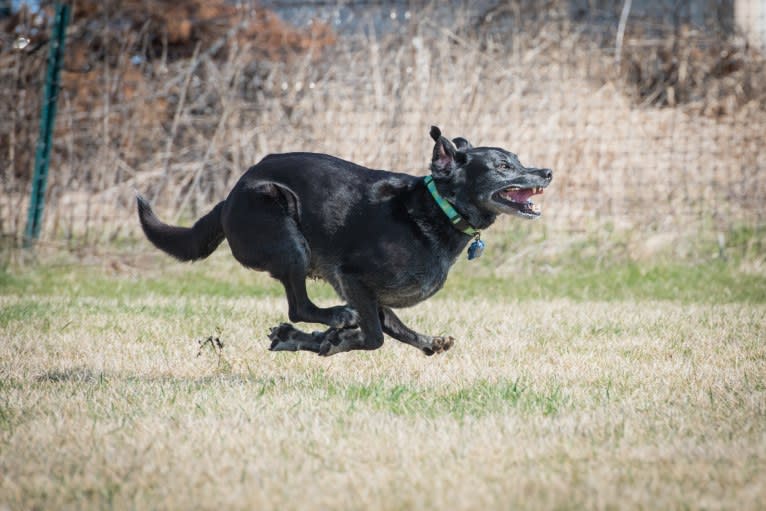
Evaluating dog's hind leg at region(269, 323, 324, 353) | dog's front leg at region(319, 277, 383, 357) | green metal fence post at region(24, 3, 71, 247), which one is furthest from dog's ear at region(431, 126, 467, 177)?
green metal fence post at region(24, 3, 71, 247)

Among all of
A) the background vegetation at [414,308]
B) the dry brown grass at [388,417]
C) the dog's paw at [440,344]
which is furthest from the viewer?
the dog's paw at [440,344]

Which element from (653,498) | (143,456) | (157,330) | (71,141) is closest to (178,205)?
(71,141)

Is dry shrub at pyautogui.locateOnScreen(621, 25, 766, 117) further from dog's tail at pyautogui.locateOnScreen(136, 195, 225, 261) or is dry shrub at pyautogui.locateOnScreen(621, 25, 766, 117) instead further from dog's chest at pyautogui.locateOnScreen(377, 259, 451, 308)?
dog's tail at pyautogui.locateOnScreen(136, 195, 225, 261)

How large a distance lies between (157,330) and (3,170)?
12.4ft

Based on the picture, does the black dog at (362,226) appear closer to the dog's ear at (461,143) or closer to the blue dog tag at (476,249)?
the blue dog tag at (476,249)

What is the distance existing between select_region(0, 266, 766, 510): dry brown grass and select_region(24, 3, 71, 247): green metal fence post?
104 inches

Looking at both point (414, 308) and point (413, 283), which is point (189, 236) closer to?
point (413, 283)

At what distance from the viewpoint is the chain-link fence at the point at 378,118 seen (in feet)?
29.7

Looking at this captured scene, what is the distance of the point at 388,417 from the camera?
3.69 metres

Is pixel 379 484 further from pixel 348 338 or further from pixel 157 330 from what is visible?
pixel 157 330

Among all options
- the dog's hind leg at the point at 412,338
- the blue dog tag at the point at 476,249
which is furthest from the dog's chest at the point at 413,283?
the dog's hind leg at the point at 412,338

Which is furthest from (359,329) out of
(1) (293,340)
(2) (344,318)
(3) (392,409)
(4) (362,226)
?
(3) (392,409)

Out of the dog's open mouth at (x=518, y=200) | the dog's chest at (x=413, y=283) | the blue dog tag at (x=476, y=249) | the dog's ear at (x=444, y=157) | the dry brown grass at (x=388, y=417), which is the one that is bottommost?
the dry brown grass at (x=388, y=417)

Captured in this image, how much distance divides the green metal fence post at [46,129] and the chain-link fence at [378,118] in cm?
13
